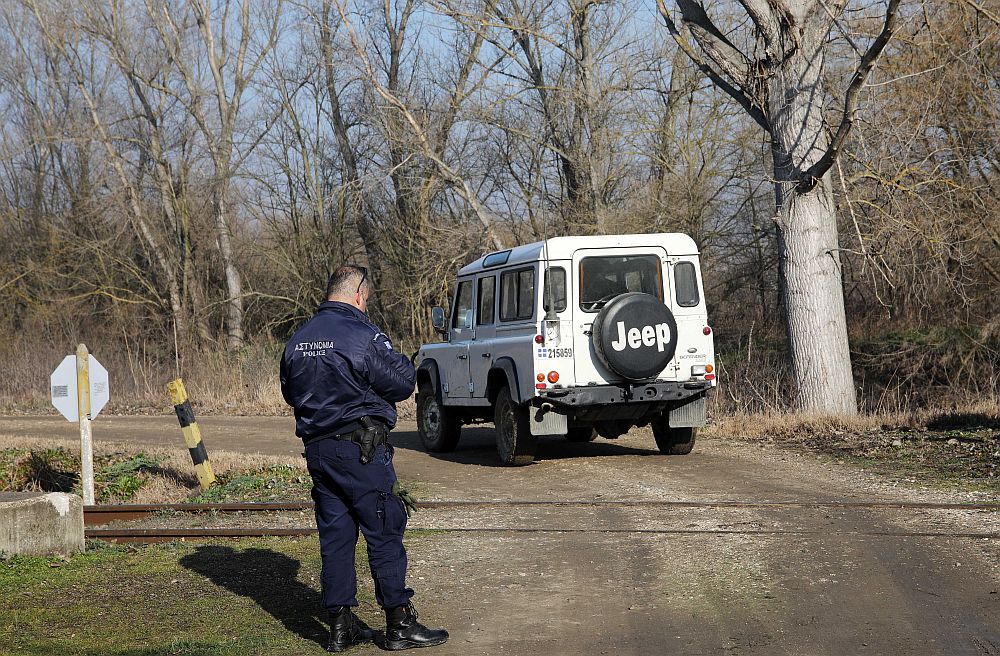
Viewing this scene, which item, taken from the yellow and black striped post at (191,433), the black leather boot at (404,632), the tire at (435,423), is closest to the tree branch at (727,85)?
the tire at (435,423)

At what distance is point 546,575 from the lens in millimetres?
6945

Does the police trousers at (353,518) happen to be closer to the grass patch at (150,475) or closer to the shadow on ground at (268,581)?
the shadow on ground at (268,581)

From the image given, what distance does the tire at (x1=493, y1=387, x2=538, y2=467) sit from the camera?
39.5 feet

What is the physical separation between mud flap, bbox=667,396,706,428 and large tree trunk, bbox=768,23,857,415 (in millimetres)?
4543

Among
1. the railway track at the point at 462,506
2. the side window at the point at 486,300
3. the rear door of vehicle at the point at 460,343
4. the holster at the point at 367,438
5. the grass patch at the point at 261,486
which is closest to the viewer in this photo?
the holster at the point at 367,438

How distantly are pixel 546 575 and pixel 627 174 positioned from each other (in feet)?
59.5

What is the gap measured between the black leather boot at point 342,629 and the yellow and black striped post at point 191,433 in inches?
254

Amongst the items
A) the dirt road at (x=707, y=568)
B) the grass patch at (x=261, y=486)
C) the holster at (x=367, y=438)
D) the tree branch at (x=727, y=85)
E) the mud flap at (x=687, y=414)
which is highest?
the tree branch at (x=727, y=85)

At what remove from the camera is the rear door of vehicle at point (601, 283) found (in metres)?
11.7

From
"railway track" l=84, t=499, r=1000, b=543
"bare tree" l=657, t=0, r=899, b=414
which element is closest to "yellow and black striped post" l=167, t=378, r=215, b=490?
"railway track" l=84, t=499, r=1000, b=543

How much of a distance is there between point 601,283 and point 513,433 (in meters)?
1.91

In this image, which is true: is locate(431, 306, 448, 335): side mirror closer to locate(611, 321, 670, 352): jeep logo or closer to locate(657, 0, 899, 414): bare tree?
locate(611, 321, 670, 352): jeep logo

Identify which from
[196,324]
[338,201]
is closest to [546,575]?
[338,201]

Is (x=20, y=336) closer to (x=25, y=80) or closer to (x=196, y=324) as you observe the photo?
(x=196, y=324)
